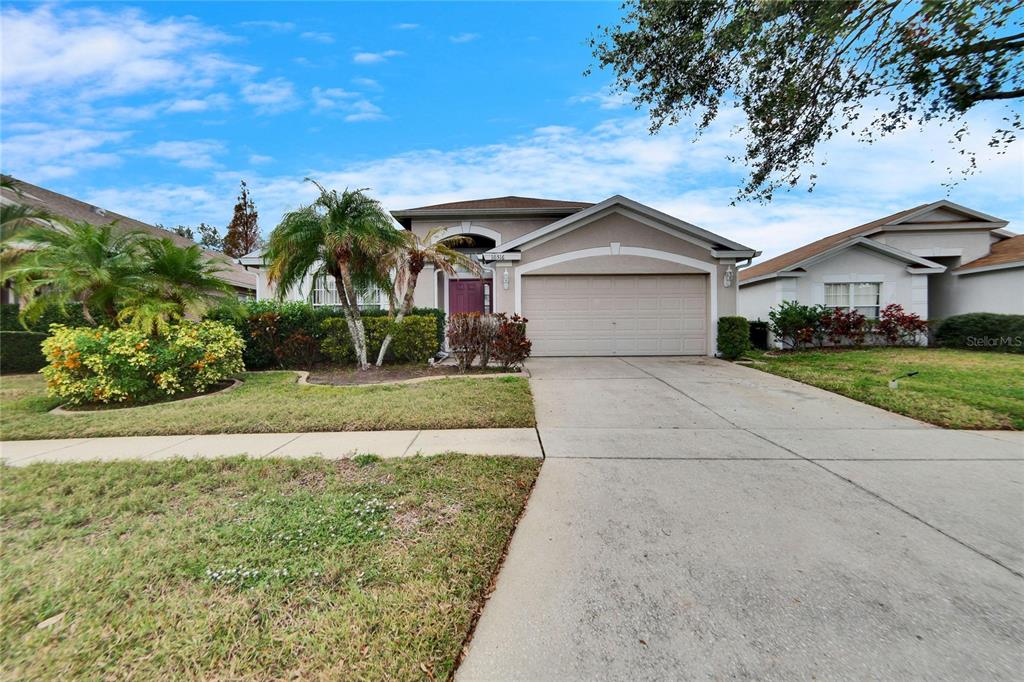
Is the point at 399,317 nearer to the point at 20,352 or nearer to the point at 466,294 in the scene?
the point at 466,294

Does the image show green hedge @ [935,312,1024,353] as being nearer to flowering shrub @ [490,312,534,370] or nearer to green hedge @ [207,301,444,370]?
flowering shrub @ [490,312,534,370]

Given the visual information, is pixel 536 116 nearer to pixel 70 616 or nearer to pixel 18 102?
pixel 18 102

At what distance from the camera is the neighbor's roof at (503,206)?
14.4 m

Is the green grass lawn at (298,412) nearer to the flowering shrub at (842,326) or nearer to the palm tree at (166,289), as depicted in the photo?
the palm tree at (166,289)

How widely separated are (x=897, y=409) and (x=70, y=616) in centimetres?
852

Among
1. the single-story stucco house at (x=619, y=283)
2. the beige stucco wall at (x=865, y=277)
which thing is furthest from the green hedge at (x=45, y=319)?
the beige stucco wall at (x=865, y=277)

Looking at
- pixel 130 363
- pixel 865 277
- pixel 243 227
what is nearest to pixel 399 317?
pixel 130 363

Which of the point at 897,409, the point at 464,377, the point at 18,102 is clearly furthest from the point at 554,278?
the point at 18,102

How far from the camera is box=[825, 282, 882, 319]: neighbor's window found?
14.9 metres

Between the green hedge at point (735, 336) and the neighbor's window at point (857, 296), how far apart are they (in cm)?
493

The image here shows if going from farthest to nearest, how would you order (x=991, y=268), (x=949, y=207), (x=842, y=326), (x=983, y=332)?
(x=949, y=207) → (x=991, y=268) → (x=842, y=326) → (x=983, y=332)

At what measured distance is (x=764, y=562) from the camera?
2564 millimetres

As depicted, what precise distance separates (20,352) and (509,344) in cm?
1171

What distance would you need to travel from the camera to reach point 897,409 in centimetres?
621
